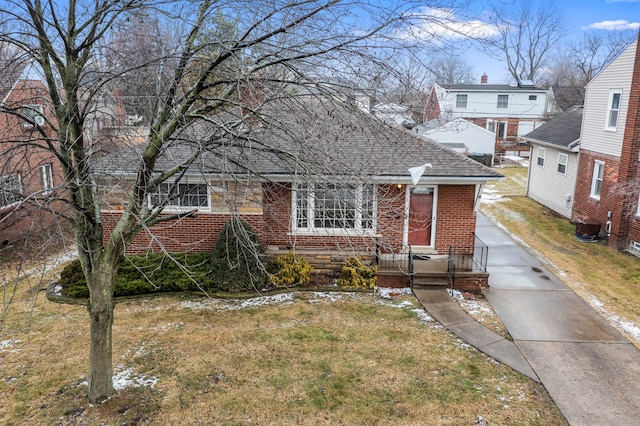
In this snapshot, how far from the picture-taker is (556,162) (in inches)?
782

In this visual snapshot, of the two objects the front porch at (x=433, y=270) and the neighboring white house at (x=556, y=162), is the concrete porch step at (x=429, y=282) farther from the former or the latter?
the neighboring white house at (x=556, y=162)

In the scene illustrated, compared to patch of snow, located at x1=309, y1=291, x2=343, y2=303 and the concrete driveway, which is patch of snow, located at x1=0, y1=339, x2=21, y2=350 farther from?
the concrete driveway

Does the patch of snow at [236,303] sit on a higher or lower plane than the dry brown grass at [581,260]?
lower

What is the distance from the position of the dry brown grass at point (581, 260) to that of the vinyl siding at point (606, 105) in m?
3.24

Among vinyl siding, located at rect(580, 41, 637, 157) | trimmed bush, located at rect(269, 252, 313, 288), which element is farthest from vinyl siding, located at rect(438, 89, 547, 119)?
trimmed bush, located at rect(269, 252, 313, 288)

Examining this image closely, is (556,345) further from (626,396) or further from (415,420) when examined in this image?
(415,420)

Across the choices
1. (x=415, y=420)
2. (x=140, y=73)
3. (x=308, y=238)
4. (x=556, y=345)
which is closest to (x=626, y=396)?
(x=556, y=345)

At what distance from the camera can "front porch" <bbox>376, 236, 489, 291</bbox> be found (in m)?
11.2

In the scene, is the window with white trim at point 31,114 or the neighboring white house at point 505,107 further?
the neighboring white house at point 505,107

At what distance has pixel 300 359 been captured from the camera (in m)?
8.01

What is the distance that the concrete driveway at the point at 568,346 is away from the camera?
6.68 metres

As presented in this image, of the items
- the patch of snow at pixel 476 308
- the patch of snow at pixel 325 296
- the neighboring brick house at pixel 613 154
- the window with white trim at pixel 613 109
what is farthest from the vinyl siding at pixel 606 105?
the patch of snow at pixel 325 296

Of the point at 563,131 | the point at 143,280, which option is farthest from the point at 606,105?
the point at 143,280

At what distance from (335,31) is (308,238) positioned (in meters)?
7.48
